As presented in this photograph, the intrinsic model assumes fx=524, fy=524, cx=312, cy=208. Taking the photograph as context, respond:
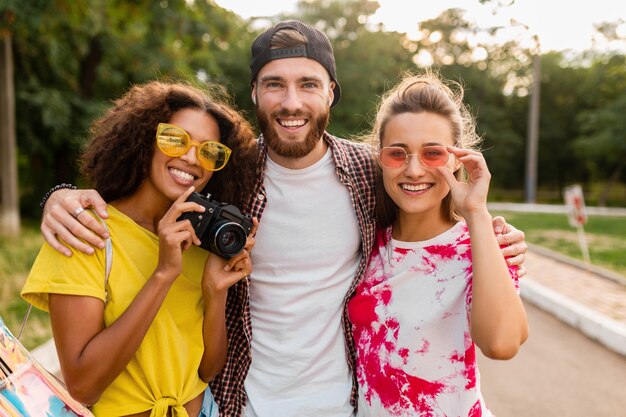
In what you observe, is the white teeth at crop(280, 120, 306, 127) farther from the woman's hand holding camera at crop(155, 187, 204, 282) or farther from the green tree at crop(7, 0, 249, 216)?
the green tree at crop(7, 0, 249, 216)

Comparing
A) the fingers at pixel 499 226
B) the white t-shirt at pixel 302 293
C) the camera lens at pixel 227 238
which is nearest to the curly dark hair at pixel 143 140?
the white t-shirt at pixel 302 293

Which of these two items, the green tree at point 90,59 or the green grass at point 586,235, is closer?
the green grass at point 586,235

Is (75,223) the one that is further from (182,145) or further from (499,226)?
(499,226)

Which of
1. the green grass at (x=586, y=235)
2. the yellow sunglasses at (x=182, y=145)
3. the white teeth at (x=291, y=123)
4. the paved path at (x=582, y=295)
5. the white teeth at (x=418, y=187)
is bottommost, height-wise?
the green grass at (x=586, y=235)

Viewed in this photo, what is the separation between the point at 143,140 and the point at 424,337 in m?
1.30

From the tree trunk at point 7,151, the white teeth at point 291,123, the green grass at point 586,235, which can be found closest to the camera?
the white teeth at point 291,123

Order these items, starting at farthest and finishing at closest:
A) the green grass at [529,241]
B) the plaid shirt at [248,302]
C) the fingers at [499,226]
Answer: the green grass at [529,241], the plaid shirt at [248,302], the fingers at [499,226]

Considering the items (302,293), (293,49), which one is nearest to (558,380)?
(302,293)

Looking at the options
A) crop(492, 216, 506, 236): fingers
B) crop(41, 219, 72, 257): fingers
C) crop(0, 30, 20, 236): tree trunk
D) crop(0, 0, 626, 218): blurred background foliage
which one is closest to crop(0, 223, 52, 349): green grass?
crop(0, 30, 20, 236): tree trunk

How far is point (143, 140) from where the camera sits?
2016 millimetres

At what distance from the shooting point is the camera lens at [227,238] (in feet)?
6.06

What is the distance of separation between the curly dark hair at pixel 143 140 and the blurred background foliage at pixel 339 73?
1.55 feet

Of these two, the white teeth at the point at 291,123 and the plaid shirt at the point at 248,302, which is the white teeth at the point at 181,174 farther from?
the white teeth at the point at 291,123

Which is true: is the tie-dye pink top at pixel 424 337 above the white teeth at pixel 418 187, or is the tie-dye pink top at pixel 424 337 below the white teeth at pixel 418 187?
below
